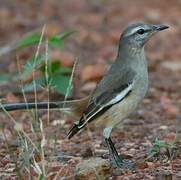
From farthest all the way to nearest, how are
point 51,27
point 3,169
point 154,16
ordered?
1. point 154,16
2. point 51,27
3. point 3,169

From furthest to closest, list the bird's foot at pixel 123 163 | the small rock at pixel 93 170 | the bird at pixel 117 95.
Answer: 1. the bird at pixel 117 95
2. the bird's foot at pixel 123 163
3. the small rock at pixel 93 170

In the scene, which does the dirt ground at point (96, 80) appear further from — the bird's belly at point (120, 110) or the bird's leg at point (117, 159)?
the bird's belly at point (120, 110)

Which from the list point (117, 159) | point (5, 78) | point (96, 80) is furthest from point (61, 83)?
point (117, 159)

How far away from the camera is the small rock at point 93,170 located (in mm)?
6117

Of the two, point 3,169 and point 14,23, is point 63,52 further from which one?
point 3,169

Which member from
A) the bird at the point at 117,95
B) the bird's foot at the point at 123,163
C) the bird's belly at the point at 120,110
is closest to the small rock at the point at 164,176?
the bird's foot at the point at 123,163

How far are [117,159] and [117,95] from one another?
23.4 inches

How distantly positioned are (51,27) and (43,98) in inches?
108

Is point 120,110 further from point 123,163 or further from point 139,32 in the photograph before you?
point 139,32

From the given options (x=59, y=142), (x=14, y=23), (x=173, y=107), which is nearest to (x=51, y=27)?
(x=14, y=23)

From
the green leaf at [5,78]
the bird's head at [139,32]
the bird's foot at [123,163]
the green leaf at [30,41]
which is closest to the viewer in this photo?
the bird's foot at [123,163]

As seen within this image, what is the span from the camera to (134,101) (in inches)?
281

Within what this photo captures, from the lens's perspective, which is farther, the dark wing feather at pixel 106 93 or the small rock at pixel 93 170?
the dark wing feather at pixel 106 93

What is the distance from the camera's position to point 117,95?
7.15 meters
